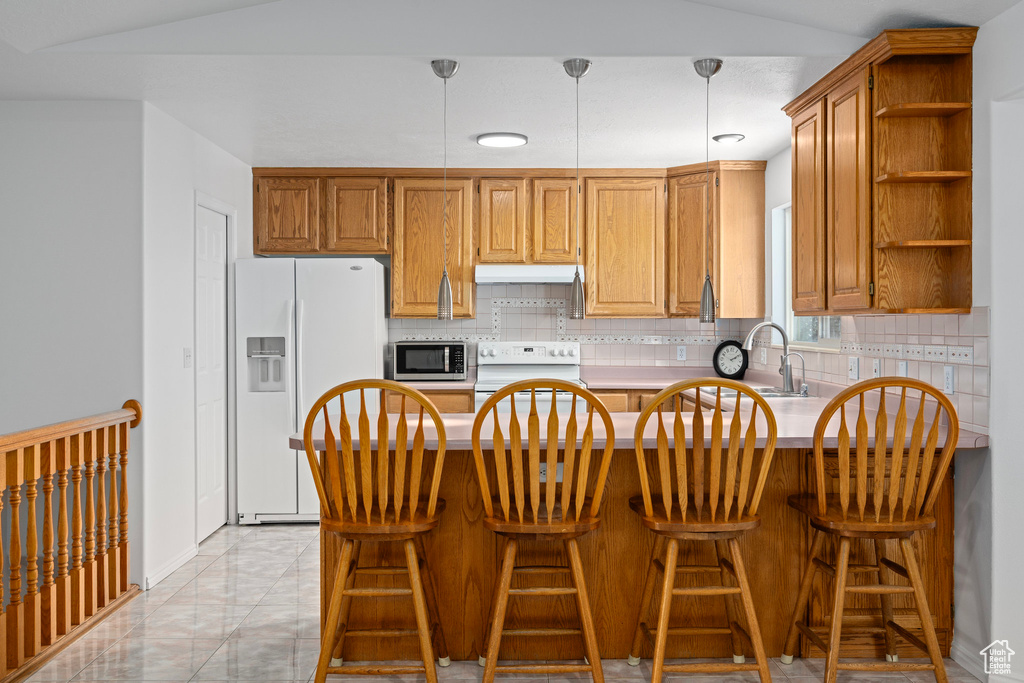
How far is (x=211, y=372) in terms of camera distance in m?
4.33

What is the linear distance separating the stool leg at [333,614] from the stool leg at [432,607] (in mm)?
263

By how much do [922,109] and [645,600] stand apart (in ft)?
6.28

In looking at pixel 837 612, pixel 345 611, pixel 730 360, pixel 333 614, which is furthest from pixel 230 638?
pixel 730 360

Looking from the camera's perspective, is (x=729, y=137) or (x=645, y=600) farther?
(x=729, y=137)

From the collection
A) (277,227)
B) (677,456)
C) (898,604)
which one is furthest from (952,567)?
(277,227)

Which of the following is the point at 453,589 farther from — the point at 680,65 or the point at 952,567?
the point at 680,65

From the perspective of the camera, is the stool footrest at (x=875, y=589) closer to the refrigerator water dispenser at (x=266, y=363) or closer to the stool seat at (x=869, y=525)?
the stool seat at (x=869, y=525)

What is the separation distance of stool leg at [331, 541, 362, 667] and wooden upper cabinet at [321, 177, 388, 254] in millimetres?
2780

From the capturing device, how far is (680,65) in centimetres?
296

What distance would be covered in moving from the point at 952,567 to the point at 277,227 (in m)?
4.08

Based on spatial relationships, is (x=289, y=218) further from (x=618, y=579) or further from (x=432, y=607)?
(x=618, y=579)

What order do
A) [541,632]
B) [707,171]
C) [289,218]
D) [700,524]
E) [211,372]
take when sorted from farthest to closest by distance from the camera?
[289,218] → [707,171] → [211,372] → [541,632] → [700,524]

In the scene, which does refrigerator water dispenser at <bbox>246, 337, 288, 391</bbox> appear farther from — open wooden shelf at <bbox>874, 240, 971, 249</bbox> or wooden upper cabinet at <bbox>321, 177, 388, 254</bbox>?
open wooden shelf at <bbox>874, 240, 971, 249</bbox>

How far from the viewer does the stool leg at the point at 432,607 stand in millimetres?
2562
